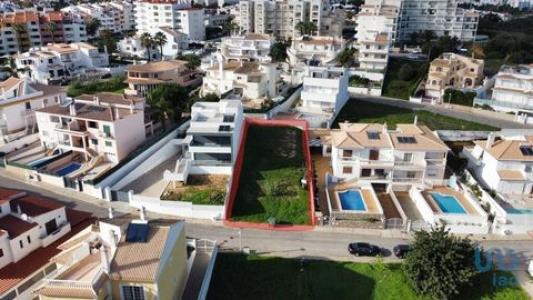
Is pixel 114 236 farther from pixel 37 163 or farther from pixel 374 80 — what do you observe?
pixel 374 80

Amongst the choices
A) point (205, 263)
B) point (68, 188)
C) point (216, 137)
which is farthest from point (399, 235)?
point (68, 188)

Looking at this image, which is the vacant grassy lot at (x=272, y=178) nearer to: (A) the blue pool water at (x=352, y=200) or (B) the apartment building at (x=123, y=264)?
(A) the blue pool water at (x=352, y=200)

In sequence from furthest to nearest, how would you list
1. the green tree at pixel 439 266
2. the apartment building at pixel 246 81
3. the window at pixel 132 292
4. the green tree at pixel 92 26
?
the green tree at pixel 92 26, the apartment building at pixel 246 81, the green tree at pixel 439 266, the window at pixel 132 292

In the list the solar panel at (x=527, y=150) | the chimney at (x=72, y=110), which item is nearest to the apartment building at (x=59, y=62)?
the chimney at (x=72, y=110)

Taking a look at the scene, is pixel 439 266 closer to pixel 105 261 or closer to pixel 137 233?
pixel 137 233

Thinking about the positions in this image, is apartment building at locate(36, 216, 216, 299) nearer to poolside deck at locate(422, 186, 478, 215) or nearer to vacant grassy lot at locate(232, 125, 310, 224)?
vacant grassy lot at locate(232, 125, 310, 224)
